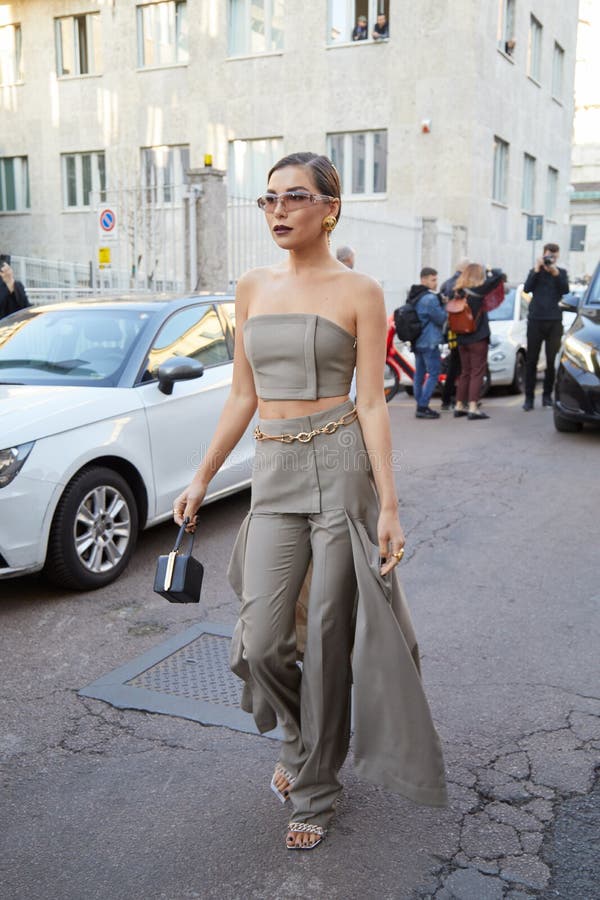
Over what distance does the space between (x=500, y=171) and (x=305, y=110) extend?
18.4 ft

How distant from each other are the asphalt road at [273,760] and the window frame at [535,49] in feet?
74.3

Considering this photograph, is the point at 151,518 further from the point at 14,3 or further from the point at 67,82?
the point at 14,3

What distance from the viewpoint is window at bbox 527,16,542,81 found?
966 inches

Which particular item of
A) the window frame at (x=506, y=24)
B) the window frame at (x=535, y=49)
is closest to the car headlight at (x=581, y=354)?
the window frame at (x=506, y=24)

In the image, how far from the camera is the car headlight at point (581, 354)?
29.7 feet

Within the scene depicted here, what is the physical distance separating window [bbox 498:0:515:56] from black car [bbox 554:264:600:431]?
1556 cm

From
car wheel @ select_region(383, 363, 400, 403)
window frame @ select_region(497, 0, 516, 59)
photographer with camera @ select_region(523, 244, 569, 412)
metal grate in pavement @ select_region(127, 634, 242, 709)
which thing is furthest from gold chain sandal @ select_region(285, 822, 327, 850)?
window frame @ select_region(497, 0, 516, 59)

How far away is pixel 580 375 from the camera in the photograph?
9.11 meters

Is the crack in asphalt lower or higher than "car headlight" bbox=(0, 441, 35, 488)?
lower

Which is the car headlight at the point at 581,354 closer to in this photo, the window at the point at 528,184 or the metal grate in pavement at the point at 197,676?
the metal grate in pavement at the point at 197,676

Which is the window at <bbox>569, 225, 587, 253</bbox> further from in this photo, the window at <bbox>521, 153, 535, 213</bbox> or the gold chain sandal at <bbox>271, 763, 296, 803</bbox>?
the gold chain sandal at <bbox>271, 763, 296, 803</bbox>

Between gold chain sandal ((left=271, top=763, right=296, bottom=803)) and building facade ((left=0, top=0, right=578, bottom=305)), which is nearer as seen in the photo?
gold chain sandal ((left=271, top=763, right=296, bottom=803))

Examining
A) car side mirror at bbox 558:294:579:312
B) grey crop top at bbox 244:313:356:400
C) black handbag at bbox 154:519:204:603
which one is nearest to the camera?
grey crop top at bbox 244:313:356:400

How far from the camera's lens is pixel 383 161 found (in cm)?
2122
